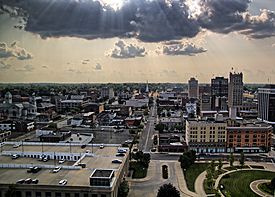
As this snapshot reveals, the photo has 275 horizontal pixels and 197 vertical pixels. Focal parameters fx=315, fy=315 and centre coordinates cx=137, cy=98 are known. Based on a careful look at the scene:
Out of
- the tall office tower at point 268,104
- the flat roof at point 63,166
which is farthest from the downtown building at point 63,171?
the tall office tower at point 268,104

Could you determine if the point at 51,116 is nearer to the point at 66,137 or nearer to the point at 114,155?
the point at 66,137

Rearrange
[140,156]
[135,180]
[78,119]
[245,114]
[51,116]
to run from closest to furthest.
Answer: [135,180]
[140,156]
[78,119]
[51,116]
[245,114]

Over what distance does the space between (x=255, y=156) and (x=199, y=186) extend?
9.77 feet

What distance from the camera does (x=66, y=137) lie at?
26.5ft

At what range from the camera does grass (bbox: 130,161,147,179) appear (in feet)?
19.8

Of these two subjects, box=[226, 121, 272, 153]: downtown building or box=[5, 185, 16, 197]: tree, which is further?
box=[226, 121, 272, 153]: downtown building

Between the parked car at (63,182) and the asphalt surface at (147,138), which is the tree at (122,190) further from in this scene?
the asphalt surface at (147,138)

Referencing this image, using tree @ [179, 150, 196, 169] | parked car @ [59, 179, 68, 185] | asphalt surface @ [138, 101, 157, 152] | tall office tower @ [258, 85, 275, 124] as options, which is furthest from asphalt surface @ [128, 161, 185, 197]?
tall office tower @ [258, 85, 275, 124]

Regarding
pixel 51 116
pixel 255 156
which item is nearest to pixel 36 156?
pixel 255 156

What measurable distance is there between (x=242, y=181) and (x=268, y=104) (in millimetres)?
6742

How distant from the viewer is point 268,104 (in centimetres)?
1172

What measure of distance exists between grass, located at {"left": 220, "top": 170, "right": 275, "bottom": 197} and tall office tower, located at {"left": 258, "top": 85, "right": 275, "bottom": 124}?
5735 mm

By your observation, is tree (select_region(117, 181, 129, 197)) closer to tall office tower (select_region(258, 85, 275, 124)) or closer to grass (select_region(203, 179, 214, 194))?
grass (select_region(203, 179, 214, 194))

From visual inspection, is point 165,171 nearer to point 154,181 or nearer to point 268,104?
point 154,181
